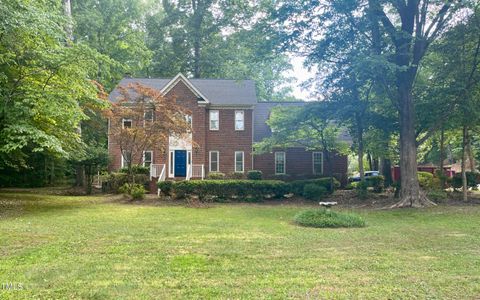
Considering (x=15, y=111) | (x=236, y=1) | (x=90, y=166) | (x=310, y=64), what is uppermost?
(x=236, y=1)

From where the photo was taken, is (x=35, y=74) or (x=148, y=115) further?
(x=148, y=115)

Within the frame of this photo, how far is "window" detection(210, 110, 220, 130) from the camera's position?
27.8 metres

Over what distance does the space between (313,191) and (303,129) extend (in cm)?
379

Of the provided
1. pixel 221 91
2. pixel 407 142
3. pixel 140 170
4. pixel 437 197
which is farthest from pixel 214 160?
pixel 437 197

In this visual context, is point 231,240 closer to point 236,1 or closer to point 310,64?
point 310,64

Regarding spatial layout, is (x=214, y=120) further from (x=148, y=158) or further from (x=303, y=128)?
(x=303, y=128)

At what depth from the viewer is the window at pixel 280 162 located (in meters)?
28.9

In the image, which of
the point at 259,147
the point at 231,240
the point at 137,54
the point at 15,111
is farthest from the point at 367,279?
the point at 137,54

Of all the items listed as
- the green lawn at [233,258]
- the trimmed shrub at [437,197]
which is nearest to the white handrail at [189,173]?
the green lawn at [233,258]

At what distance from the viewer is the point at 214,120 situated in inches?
1094

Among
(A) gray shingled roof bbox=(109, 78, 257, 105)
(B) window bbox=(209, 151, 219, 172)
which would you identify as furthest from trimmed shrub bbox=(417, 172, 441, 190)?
(B) window bbox=(209, 151, 219, 172)

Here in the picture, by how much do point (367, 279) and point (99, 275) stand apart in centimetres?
408

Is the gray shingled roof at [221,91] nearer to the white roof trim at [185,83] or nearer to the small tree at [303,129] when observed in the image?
the white roof trim at [185,83]

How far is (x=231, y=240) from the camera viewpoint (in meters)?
8.94
